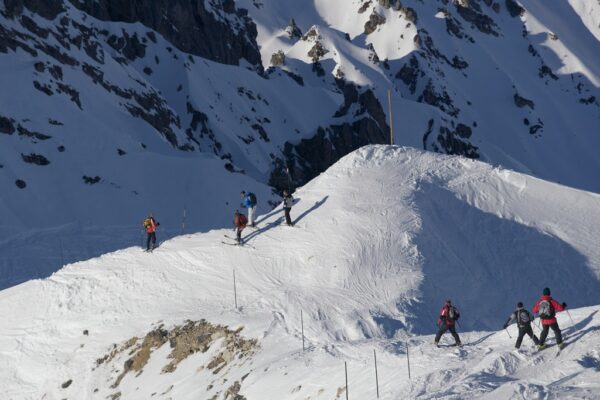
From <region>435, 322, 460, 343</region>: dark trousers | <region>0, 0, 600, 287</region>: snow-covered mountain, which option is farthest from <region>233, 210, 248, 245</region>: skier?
<region>0, 0, 600, 287</region>: snow-covered mountain

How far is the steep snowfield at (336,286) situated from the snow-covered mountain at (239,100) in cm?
1152

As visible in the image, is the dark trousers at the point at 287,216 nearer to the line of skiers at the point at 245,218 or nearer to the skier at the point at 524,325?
the line of skiers at the point at 245,218

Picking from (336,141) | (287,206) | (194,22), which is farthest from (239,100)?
(287,206)

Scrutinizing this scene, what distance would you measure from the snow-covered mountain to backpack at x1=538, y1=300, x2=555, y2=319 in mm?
24012

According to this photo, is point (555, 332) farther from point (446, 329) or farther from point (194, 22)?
point (194, 22)

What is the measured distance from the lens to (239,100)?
92.9 metres

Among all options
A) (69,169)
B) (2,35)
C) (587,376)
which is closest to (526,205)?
(587,376)

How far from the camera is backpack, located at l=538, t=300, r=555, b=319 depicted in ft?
65.3

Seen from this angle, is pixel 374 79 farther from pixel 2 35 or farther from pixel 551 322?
pixel 551 322

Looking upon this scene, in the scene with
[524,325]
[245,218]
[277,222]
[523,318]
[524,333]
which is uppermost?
[245,218]

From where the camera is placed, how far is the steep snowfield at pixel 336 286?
22.8m

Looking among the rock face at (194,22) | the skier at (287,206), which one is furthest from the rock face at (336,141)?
the skier at (287,206)

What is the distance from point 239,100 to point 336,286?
66.3 meters

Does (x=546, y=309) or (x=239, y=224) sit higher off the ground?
(x=239, y=224)
